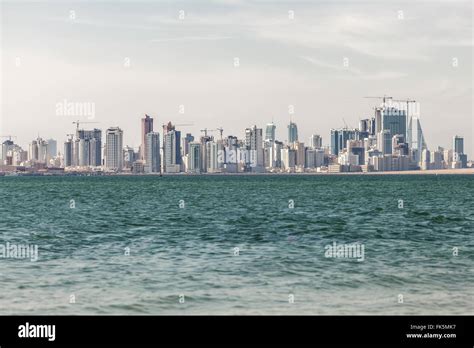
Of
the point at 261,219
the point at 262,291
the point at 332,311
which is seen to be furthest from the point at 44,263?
the point at 261,219

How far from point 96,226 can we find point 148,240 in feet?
39.9

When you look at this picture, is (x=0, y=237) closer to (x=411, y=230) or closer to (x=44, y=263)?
(x=44, y=263)

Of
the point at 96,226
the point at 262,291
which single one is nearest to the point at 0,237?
the point at 96,226

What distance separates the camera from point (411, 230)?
4681cm

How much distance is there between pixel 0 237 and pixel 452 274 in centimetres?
2853

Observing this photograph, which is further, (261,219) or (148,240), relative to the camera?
(261,219)
